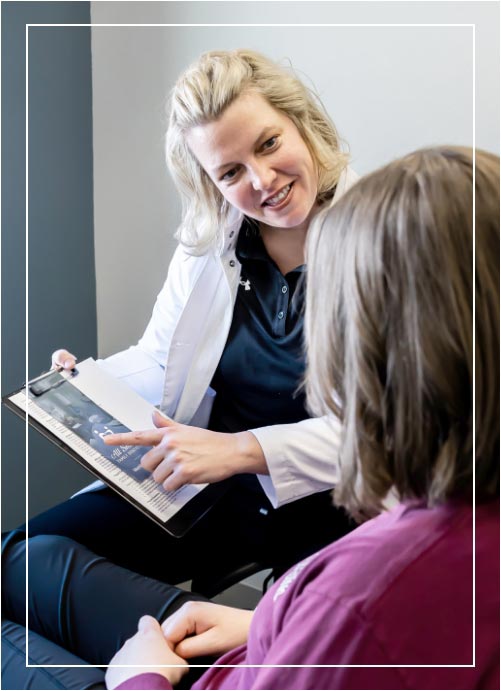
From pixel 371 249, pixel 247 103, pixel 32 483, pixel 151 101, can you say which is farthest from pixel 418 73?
pixel 32 483

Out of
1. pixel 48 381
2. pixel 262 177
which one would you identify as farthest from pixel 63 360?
pixel 262 177

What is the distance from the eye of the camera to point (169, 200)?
886 millimetres

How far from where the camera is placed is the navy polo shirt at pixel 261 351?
2.63 ft

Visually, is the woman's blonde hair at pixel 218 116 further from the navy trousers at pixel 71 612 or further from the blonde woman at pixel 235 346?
the navy trousers at pixel 71 612

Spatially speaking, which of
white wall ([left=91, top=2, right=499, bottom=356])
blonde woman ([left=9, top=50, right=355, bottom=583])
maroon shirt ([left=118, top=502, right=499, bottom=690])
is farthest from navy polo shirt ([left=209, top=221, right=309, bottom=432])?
maroon shirt ([left=118, top=502, right=499, bottom=690])

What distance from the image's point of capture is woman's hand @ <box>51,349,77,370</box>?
841 millimetres

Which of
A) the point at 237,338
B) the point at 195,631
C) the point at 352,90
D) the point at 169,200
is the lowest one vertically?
the point at 195,631

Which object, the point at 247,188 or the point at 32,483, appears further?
the point at 32,483

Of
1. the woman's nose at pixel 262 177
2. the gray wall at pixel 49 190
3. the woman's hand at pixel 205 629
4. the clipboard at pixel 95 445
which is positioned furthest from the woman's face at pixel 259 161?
the woman's hand at pixel 205 629

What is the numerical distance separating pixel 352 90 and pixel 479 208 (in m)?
0.42

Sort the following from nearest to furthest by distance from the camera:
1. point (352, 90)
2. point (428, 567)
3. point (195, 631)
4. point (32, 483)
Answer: point (428, 567) < point (195, 631) < point (352, 90) < point (32, 483)

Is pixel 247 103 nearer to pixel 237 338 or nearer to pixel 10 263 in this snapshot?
pixel 237 338

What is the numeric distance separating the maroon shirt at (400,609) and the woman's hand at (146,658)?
20 cm

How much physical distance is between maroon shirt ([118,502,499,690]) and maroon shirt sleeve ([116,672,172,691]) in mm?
161
